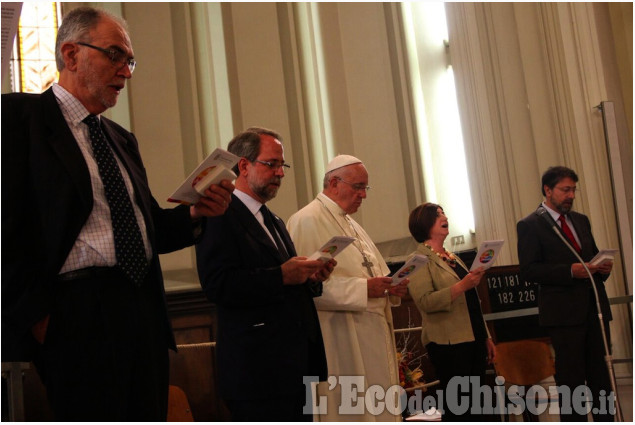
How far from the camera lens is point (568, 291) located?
5.20 metres

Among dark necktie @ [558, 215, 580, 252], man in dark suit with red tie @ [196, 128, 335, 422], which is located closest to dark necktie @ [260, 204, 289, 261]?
man in dark suit with red tie @ [196, 128, 335, 422]

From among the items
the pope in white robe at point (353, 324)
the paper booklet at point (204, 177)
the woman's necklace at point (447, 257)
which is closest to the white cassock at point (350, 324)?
the pope in white robe at point (353, 324)

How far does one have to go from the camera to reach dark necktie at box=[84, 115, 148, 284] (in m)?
2.29

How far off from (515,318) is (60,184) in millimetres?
4907

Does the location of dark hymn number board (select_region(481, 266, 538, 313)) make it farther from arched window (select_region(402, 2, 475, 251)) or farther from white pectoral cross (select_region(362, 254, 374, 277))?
white pectoral cross (select_region(362, 254, 374, 277))

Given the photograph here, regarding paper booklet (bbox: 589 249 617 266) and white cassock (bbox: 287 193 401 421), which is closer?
white cassock (bbox: 287 193 401 421)

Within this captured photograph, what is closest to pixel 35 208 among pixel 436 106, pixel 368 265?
pixel 368 265

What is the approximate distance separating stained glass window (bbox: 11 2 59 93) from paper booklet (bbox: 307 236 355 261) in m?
5.21

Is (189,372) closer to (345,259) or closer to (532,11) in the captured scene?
(345,259)

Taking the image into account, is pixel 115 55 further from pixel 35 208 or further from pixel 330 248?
pixel 330 248

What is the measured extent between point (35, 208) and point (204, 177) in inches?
23.4

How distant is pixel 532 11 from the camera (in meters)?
7.40

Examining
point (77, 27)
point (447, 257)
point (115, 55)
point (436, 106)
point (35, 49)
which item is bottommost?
point (447, 257)

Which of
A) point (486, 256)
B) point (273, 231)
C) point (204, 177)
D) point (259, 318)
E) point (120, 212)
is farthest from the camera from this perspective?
point (486, 256)
